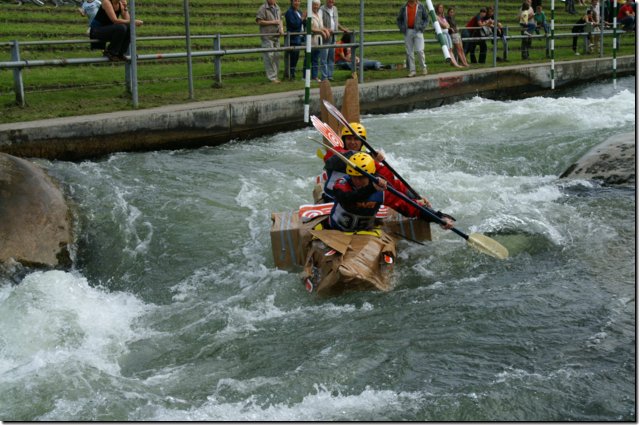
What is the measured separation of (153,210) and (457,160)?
4.38 meters

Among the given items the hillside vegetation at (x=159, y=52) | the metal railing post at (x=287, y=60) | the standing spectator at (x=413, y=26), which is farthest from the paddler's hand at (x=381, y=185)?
the standing spectator at (x=413, y=26)

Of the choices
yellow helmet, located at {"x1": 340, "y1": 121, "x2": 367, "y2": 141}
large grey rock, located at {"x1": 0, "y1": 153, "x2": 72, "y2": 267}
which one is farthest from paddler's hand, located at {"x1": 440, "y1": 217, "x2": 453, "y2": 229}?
large grey rock, located at {"x1": 0, "y1": 153, "x2": 72, "y2": 267}

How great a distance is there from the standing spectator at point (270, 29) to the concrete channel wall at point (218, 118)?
1261 millimetres

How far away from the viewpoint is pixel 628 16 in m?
23.1

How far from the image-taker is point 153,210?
382 inches

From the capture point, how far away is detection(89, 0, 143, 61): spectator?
12070mm

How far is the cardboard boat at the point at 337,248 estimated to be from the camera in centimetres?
748

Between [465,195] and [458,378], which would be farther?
[465,195]

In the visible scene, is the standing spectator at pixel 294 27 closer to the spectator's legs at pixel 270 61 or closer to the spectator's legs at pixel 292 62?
the spectator's legs at pixel 292 62

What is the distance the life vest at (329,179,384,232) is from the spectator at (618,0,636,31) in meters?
16.9

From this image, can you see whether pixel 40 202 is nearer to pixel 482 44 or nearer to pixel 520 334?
pixel 520 334

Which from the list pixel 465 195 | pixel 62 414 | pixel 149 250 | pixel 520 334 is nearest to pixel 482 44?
pixel 465 195

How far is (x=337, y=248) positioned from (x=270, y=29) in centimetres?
824

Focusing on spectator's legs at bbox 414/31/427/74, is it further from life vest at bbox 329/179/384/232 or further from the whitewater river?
life vest at bbox 329/179/384/232
